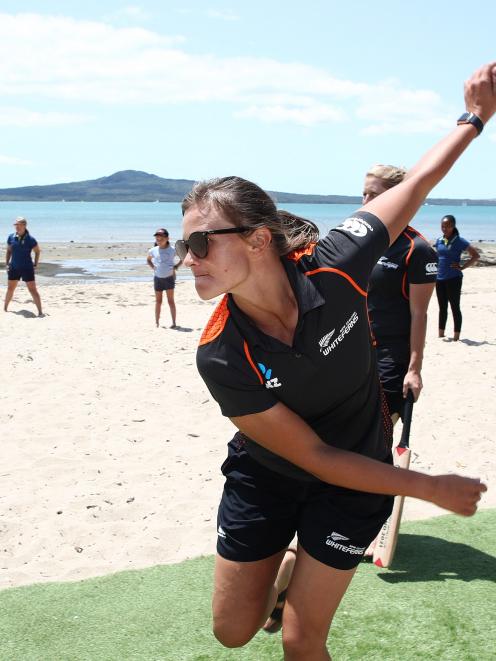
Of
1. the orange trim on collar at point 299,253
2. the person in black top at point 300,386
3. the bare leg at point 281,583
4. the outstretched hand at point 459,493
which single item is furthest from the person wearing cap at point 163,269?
the outstretched hand at point 459,493

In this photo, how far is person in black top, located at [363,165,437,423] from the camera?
502 centimetres

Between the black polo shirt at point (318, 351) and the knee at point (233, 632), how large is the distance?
0.68m

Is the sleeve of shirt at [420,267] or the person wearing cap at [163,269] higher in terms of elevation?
the sleeve of shirt at [420,267]

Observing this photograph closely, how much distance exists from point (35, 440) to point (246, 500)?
477 centimetres

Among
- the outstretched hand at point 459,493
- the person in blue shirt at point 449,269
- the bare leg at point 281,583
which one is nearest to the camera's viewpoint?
the outstretched hand at point 459,493

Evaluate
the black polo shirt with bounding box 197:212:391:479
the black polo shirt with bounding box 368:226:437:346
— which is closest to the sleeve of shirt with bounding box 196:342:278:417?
the black polo shirt with bounding box 197:212:391:479

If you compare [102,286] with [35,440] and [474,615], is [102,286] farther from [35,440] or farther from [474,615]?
[474,615]

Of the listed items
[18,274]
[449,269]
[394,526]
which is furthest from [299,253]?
[18,274]

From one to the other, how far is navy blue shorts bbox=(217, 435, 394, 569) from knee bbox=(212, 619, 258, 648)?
0.85 feet

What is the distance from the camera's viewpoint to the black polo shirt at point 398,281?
→ 5020mm

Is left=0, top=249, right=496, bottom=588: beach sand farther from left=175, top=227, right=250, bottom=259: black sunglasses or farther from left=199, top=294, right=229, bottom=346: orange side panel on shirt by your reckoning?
left=175, top=227, right=250, bottom=259: black sunglasses

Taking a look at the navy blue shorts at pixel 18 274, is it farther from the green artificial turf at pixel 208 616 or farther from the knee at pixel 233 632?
the knee at pixel 233 632

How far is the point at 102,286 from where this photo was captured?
2453cm

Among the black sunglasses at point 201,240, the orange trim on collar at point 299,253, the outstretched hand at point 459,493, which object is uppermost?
the black sunglasses at point 201,240
